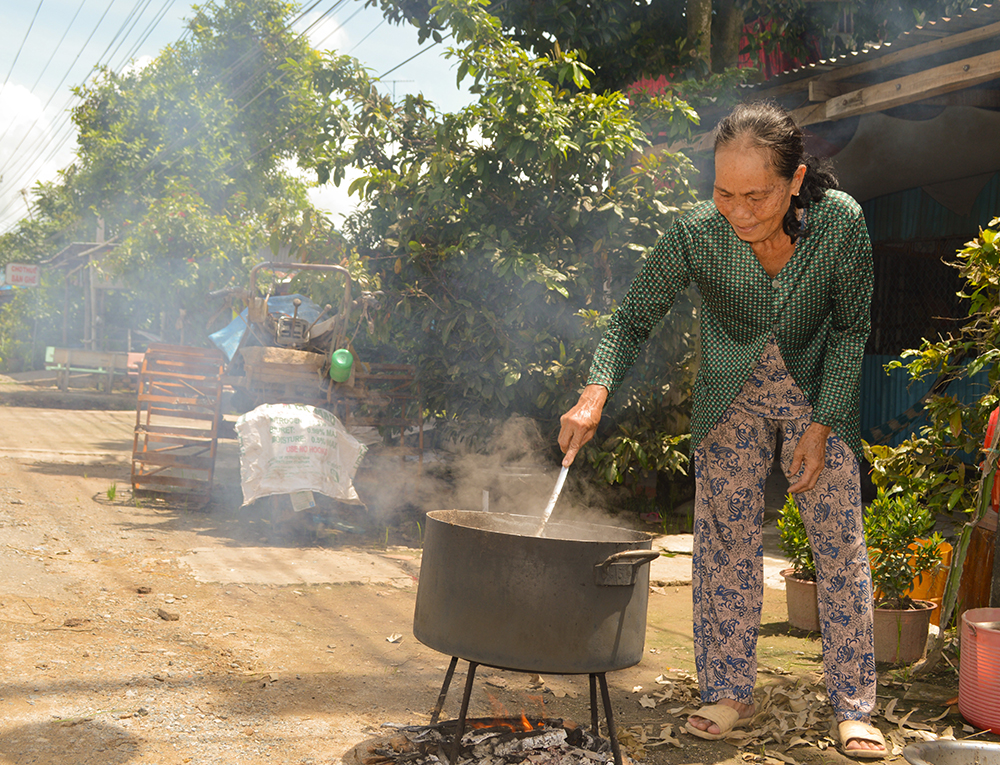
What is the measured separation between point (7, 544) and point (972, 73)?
640 centimetres

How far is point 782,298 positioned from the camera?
110 inches

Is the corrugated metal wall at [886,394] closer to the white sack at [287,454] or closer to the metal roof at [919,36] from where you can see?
the metal roof at [919,36]

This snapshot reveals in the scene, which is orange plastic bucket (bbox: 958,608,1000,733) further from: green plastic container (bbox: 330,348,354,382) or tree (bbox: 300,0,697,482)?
green plastic container (bbox: 330,348,354,382)

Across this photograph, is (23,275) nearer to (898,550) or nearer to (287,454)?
(287,454)

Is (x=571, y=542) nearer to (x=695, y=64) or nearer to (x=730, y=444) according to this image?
(x=730, y=444)

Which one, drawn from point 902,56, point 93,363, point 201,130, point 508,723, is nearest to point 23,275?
point 93,363

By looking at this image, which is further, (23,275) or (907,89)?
(23,275)

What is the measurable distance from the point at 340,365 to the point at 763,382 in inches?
157

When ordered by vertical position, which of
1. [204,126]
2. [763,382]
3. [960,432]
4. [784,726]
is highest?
[204,126]

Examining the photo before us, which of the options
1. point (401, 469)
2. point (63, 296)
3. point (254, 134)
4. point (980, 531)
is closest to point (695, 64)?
point (401, 469)

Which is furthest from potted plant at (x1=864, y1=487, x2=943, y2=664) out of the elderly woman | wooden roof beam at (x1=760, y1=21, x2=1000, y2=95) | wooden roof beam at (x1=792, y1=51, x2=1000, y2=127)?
wooden roof beam at (x1=760, y1=21, x2=1000, y2=95)

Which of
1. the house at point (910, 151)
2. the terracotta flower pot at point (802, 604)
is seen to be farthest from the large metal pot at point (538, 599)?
the house at point (910, 151)

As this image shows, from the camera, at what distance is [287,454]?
227 inches

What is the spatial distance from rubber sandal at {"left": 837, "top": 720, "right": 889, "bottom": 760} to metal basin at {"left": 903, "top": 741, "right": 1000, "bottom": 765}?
0.59 metres
